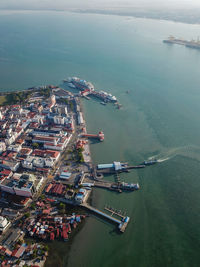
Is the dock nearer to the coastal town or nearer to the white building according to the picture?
the coastal town

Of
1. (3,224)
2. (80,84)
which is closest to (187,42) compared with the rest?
(80,84)

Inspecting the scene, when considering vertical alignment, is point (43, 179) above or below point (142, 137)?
below

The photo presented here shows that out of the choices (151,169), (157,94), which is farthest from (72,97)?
(151,169)

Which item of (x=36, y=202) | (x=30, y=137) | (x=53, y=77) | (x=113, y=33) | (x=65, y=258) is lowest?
(x=65, y=258)

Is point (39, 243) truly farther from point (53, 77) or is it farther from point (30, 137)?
point (53, 77)

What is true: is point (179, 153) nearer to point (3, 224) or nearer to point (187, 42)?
point (3, 224)

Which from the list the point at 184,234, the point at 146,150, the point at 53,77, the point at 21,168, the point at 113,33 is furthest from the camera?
the point at 113,33
